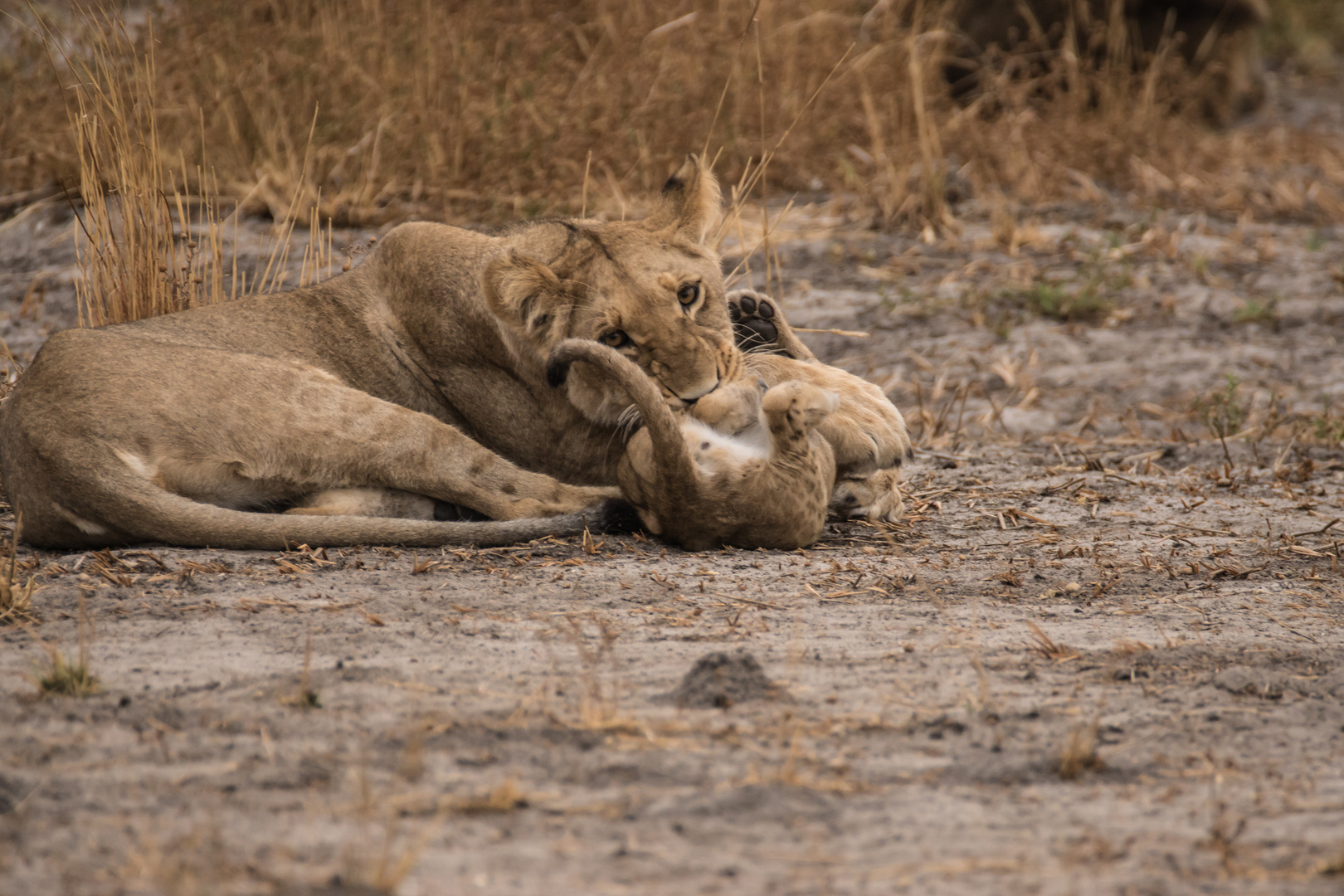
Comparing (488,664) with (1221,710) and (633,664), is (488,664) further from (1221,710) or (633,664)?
(1221,710)

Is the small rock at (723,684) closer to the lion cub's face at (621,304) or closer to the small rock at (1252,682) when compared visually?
the small rock at (1252,682)

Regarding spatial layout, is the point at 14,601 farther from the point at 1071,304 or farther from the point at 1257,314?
the point at 1257,314

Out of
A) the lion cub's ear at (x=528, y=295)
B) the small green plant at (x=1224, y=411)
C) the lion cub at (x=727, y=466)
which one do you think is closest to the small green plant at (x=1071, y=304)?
the small green plant at (x=1224, y=411)

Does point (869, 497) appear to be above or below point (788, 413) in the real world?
below

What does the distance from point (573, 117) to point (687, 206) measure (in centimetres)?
368

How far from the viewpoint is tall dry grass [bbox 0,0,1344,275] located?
679cm

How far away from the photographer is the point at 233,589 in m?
2.89

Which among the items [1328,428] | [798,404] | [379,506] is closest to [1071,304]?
[1328,428]

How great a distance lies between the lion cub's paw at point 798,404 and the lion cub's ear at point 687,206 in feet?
2.65

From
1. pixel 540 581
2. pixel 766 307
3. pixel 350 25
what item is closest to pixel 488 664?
pixel 540 581

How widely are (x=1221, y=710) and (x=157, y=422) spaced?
2.69m

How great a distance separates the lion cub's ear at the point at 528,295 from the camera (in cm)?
351

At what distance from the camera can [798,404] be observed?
331cm

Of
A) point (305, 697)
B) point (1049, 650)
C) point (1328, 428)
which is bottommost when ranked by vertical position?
point (1328, 428)
